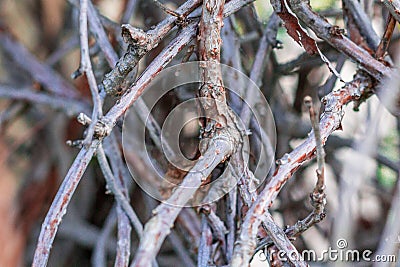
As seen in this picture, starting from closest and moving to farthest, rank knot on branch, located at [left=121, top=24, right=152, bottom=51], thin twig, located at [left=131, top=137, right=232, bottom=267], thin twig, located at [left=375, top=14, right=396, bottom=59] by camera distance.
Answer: thin twig, located at [left=131, top=137, right=232, bottom=267]
knot on branch, located at [left=121, top=24, right=152, bottom=51]
thin twig, located at [left=375, top=14, right=396, bottom=59]

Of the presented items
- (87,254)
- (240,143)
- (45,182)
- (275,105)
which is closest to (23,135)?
(45,182)

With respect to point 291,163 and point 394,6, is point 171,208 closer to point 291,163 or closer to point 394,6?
point 291,163

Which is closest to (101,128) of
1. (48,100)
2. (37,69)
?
(48,100)

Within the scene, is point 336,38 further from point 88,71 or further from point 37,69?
point 37,69

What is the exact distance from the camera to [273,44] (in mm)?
603

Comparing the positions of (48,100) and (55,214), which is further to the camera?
(48,100)

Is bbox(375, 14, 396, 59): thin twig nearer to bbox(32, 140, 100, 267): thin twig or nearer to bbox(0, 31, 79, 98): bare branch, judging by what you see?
bbox(32, 140, 100, 267): thin twig

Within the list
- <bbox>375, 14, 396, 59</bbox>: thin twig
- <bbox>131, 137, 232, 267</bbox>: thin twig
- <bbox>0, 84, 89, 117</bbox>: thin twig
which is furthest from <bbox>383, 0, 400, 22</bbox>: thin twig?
<bbox>0, 84, 89, 117</bbox>: thin twig

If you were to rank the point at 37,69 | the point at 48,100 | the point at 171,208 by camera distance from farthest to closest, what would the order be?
1. the point at 37,69
2. the point at 48,100
3. the point at 171,208

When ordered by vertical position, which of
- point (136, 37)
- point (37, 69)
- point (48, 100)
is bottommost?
point (136, 37)

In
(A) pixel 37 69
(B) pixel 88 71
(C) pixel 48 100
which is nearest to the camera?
(B) pixel 88 71

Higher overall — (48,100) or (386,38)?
(48,100)

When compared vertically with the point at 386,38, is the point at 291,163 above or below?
Answer: below

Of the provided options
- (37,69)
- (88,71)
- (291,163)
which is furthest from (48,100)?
(291,163)
